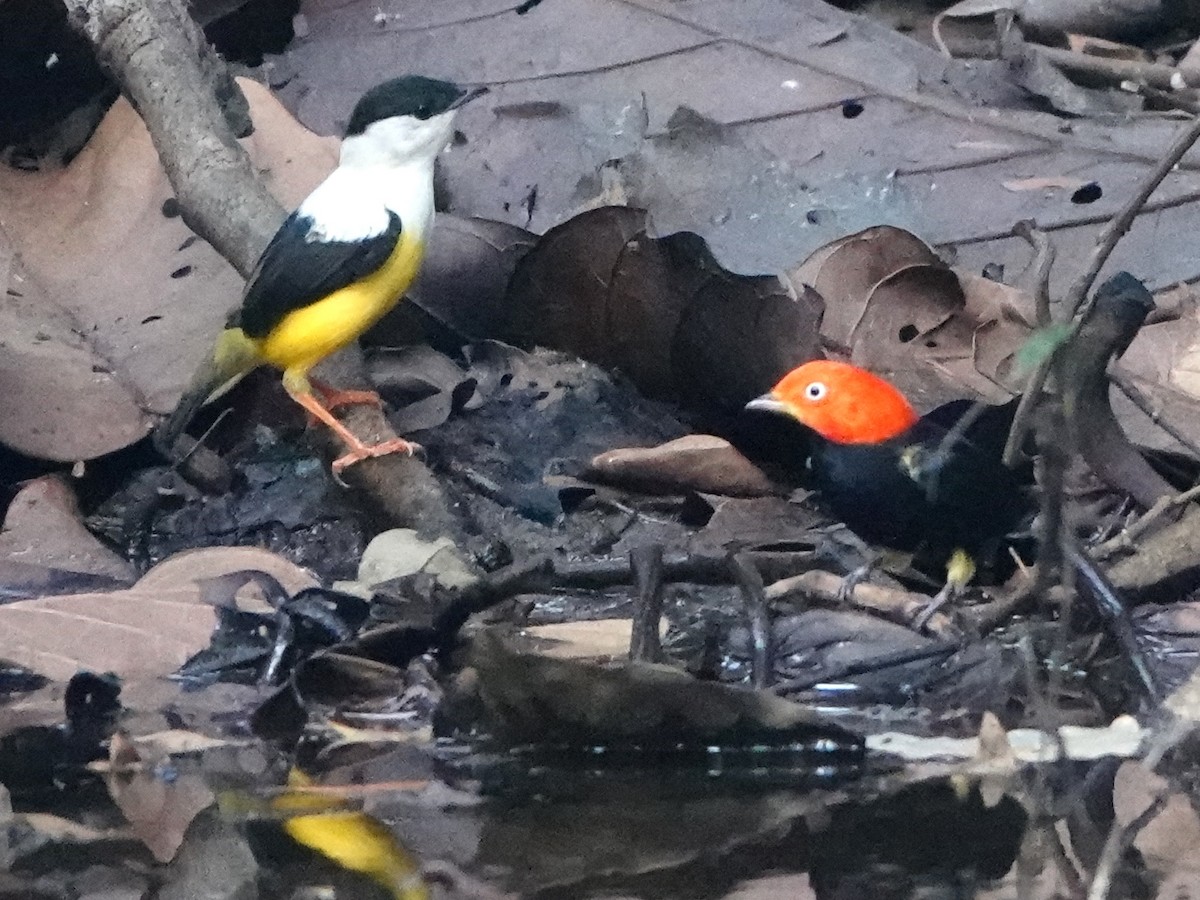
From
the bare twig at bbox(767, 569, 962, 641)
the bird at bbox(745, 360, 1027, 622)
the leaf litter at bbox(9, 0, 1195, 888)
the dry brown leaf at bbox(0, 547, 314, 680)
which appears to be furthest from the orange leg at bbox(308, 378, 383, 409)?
the bare twig at bbox(767, 569, 962, 641)

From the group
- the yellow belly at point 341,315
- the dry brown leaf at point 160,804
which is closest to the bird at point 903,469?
the yellow belly at point 341,315

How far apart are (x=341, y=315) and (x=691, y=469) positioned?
3.72ft

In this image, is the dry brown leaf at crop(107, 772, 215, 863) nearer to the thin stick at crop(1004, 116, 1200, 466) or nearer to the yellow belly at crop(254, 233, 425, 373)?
the thin stick at crop(1004, 116, 1200, 466)

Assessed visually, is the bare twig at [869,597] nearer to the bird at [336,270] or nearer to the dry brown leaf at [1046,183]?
the bird at [336,270]

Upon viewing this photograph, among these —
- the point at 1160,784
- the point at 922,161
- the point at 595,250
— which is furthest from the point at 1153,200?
the point at 1160,784

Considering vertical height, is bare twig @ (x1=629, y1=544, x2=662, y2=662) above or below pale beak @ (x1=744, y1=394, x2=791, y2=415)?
above

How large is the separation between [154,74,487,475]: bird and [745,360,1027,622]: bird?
0.97 meters

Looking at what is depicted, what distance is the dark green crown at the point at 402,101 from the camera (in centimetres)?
503

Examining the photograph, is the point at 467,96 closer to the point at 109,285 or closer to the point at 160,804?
the point at 109,285

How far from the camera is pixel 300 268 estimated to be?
4453 millimetres

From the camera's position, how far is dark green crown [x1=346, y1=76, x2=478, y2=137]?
5.03 metres

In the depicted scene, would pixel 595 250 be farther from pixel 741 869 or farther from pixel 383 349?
pixel 741 869

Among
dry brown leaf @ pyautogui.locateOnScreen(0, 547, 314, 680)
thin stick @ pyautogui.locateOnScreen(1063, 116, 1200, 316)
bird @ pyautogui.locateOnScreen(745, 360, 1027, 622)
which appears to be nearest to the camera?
thin stick @ pyautogui.locateOnScreen(1063, 116, 1200, 316)

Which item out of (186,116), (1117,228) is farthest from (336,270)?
(1117,228)
